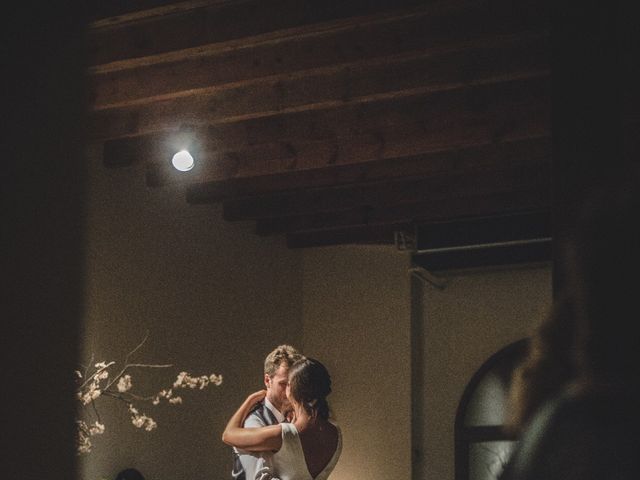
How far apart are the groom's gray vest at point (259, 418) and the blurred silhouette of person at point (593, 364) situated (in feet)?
11.2

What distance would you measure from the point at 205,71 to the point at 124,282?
7.27 feet

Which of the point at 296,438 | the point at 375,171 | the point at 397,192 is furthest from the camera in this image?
the point at 397,192

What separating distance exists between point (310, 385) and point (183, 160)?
250cm

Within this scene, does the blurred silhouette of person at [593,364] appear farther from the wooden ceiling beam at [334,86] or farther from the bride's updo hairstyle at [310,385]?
the wooden ceiling beam at [334,86]

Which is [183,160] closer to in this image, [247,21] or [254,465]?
[247,21]

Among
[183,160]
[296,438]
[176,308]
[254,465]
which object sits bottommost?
[254,465]

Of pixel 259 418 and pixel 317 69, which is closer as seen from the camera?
pixel 259 418

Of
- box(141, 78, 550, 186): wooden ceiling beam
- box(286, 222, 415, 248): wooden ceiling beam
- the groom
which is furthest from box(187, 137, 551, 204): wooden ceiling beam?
the groom

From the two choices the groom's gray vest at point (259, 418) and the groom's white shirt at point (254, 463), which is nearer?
the groom's white shirt at point (254, 463)

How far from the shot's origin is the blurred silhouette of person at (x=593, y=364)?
0.77 m

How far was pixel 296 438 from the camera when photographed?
4125 mm

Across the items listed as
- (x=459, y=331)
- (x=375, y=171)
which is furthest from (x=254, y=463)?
(x=459, y=331)

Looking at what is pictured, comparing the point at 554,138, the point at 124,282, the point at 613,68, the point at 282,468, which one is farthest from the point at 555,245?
the point at 124,282

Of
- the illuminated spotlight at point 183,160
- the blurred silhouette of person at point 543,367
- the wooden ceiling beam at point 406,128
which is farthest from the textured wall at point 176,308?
the blurred silhouette of person at point 543,367
